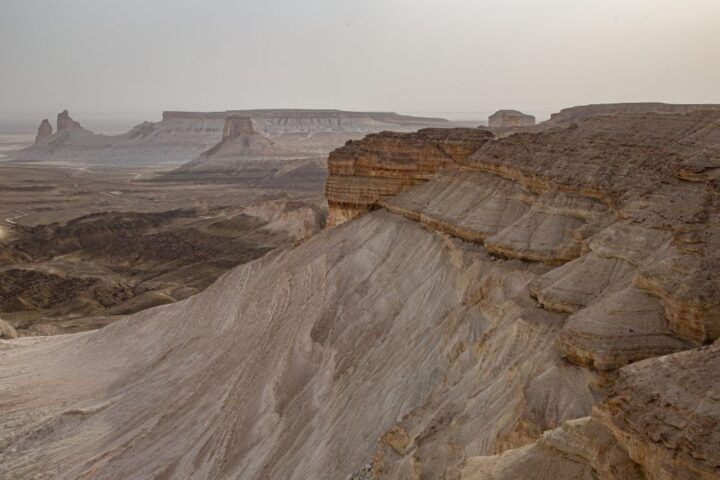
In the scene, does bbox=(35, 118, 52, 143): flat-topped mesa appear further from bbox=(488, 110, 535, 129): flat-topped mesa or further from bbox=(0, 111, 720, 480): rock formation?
bbox=(0, 111, 720, 480): rock formation

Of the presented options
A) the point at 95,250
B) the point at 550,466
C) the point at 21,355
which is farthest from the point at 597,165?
the point at 95,250

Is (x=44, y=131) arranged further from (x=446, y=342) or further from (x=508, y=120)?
(x=446, y=342)

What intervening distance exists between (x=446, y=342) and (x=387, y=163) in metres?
11.2

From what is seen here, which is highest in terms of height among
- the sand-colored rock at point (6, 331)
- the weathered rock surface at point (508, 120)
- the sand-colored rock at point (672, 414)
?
the weathered rock surface at point (508, 120)

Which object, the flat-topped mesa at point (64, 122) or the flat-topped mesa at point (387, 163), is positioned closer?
the flat-topped mesa at point (387, 163)

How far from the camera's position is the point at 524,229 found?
17.0m

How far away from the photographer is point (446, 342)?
16.1 meters

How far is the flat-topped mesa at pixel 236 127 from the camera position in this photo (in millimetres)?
142000

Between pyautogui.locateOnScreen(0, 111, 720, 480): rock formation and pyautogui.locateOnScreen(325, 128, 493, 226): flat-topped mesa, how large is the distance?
0.10m

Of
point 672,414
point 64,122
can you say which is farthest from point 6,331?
point 64,122

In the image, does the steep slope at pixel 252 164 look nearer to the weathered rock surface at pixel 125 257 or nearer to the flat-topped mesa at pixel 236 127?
the flat-topped mesa at pixel 236 127

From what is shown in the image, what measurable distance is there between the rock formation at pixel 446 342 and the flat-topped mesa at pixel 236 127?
4516 inches

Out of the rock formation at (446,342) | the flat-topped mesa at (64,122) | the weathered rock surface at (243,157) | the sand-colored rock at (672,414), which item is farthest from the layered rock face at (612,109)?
the flat-topped mesa at (64,122)

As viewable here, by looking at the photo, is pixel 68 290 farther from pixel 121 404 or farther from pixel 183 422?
pixel 183 422
